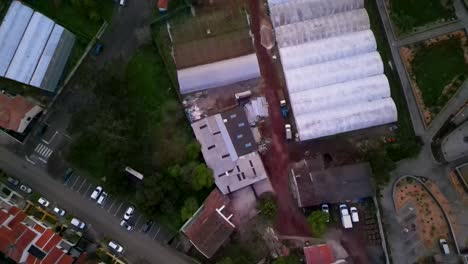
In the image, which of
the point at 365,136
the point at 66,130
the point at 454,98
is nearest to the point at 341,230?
the point at 365,136

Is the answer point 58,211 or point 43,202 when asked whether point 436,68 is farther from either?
point 43,202

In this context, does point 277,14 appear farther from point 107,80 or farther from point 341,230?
point 341,230

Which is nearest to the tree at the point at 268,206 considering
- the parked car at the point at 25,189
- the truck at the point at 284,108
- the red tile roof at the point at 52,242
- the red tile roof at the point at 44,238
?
the truck at the point at 284,108

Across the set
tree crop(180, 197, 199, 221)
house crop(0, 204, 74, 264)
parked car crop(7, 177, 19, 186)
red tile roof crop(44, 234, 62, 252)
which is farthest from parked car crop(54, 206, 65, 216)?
tree crop(180, 197, 199, 221)

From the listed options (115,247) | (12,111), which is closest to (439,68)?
(115,247)

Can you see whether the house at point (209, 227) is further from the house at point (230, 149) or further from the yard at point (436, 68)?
the yard at point (436, 68)
